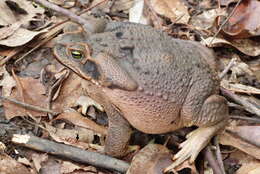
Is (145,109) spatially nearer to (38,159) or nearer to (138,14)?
(38,159)

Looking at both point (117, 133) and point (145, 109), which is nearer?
point (145, 109)

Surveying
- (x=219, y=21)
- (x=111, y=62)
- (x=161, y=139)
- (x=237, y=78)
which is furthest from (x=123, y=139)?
(x=219, y=21)

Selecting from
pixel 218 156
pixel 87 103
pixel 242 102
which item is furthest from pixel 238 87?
pixel 87 103

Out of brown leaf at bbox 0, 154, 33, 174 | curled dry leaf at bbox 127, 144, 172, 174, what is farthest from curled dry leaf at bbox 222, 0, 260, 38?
brown leaf at bbox 0, 154, 33, 174

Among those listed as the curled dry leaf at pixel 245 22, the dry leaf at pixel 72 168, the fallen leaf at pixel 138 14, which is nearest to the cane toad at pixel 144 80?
the dry leaf at pixel 72 168

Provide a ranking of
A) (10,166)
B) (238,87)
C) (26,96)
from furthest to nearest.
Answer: (238,87)
(26,96)
(10,166)

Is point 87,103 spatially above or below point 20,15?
below
